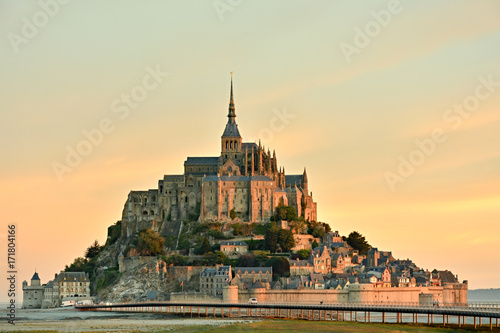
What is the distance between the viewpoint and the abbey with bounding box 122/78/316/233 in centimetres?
14162

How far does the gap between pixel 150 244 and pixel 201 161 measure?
2009cm

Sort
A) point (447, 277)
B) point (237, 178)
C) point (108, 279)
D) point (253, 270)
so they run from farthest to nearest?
1. point (447, 277)
2. point (237, 178)
3. point (108, 279)
4. point (253, 270)

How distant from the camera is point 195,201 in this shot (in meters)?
146

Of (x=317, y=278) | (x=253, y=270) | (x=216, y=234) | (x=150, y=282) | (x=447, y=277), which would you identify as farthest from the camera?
(x=447, y=277)

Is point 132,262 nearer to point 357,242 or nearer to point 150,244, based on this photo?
point 150,244

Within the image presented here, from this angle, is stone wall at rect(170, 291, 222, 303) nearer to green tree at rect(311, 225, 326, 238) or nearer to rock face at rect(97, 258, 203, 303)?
rock face at rect(97, 258, 203, 303)

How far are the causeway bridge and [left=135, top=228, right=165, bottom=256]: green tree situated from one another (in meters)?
13.2

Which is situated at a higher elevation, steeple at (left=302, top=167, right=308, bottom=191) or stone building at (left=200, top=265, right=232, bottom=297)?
steeple at (left=302, top=167, right=308, bottom=191)

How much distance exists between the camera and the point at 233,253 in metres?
134

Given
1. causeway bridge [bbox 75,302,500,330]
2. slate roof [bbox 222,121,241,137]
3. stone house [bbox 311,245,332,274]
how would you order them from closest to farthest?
1. causeway bridge [bbox 75,302,500,330]
2. stone house [bbox 311,245,332,274]
3. slate roof [bbox 222,121,241,137]

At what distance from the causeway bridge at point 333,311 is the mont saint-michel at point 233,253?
5.62 metres

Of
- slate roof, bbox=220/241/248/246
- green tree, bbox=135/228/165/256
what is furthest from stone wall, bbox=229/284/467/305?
green tree, bbox=135/228/165/256

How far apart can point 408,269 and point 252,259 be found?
23619 mm

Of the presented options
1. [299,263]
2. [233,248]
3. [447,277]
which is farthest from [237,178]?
[447,277]
